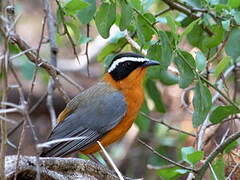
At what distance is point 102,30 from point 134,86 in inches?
56.7

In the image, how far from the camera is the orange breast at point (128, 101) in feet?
20.1

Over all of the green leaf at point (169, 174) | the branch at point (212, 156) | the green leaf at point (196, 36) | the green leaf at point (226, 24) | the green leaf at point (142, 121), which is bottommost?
the green leaf at point (142, 121)

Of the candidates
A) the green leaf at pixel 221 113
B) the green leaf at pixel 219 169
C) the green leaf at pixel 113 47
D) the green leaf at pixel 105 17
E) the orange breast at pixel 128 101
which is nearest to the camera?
the green leaf at pixel 219 169

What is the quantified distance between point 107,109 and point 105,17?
146 cm

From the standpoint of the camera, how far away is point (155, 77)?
22.6ft

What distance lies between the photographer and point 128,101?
6316mm

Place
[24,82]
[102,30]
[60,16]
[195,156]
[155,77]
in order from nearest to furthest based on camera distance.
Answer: [195,156] < [102,30] < [60,16] < [155,77] < [24,82]

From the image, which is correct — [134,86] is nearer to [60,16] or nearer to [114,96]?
[114,96]

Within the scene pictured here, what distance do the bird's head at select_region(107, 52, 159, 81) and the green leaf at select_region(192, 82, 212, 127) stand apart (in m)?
0.97

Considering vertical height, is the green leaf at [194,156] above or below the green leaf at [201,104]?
below

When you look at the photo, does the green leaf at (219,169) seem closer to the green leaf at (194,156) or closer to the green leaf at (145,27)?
the green leaf at (194,156)

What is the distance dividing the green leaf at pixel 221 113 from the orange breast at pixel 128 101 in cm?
94

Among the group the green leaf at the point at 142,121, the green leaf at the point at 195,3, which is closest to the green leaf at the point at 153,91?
the green leaf at the point at 142,121

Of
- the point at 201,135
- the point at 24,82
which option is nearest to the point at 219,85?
the point at 201,135
